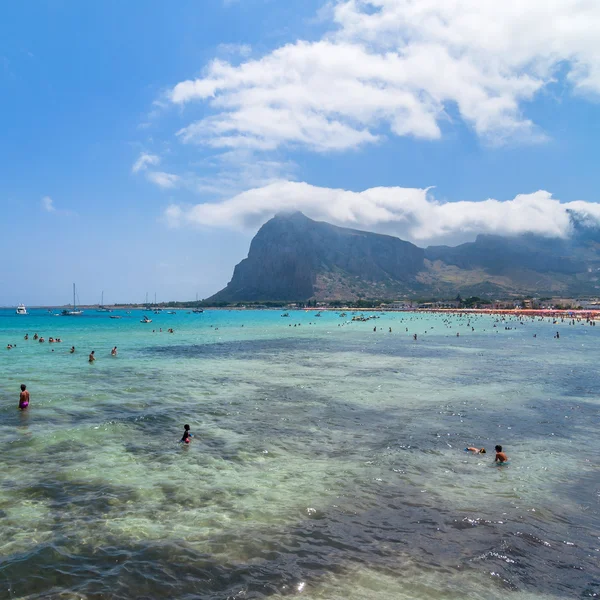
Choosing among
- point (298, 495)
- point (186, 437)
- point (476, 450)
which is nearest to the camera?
point (298, 495)

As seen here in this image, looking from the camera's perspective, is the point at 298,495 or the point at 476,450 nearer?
the point at 298,495

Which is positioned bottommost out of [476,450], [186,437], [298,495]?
[476,450]

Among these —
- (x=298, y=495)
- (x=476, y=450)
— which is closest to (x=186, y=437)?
(x=298, y=495)

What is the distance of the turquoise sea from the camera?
31.1 ft

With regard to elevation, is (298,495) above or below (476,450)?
above

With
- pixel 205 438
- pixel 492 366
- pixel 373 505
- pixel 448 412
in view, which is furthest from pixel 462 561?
pixel 492 366

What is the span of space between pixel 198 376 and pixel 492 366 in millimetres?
29844

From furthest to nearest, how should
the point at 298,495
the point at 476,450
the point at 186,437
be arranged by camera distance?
the point at 186,437
the point at 476,450
the point at 298,495

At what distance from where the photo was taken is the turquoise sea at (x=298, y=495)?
947 centimetres

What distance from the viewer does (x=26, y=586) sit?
9.02m

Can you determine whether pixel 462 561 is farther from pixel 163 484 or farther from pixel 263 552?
pixel 163 484

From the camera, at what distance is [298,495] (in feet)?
44.8

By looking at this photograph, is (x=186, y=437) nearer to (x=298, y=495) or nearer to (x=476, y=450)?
(x=298, y=495)

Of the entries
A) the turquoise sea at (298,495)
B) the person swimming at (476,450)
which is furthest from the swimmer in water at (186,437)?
the person swimming at (476,450)
